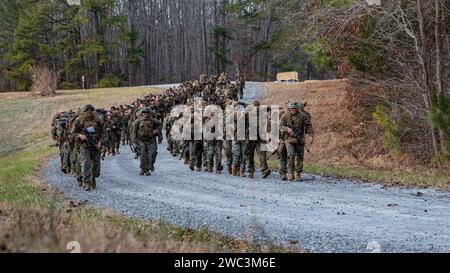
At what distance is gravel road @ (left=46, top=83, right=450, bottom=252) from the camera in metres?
8.02

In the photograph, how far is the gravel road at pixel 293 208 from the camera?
802 centimetres

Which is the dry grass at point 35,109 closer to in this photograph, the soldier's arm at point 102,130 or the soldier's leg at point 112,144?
the soldier's leg at point 112,144

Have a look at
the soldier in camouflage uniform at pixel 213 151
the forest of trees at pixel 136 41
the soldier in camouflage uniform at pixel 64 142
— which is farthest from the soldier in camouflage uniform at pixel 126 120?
the forest of trees at pixel 136 41

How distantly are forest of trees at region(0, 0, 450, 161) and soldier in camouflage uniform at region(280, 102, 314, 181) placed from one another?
3357mm

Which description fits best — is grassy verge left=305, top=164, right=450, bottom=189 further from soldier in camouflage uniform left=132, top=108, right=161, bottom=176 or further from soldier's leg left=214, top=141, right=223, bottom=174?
soldier in camouflage uniform left=132, top=108, right=161, bottom=176

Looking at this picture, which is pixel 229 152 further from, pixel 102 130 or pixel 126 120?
pixel 126 120

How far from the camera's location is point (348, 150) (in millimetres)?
24844

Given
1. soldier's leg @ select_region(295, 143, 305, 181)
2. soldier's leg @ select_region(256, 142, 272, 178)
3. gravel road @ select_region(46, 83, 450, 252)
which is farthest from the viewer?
soldier's leg @ select_region(256, 142, 272, 178)

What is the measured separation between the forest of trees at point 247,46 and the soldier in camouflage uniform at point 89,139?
7.77m

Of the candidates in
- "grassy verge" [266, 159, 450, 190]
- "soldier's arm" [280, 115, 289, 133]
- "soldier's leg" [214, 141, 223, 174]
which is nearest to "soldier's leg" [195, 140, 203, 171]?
"soldier's leg" [214, 141, 223, 174]

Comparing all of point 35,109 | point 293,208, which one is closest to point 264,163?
point 293,208

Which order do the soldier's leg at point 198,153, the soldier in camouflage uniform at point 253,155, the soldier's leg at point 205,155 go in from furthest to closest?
1. the soldier's leg at point 198,153
2. the soldier's leg at point 205,155
3. the soldier in camouflage uniform at point 253,155

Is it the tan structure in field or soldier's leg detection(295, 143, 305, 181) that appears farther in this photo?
the tan structure in field
